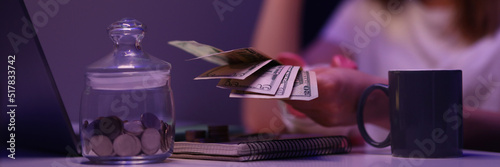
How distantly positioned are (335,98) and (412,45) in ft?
1.55

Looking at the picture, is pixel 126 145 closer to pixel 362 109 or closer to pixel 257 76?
pixel 257 76

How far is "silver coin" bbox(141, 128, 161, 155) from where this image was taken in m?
0.83

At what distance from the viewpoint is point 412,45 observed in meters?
1.46

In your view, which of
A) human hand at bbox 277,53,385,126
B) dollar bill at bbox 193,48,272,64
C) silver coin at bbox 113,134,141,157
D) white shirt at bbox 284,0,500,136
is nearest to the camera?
silver coin at bbox 113,134,141,157

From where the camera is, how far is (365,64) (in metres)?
1.56

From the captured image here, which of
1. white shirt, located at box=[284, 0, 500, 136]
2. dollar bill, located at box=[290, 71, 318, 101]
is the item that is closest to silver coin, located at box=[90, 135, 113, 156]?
dollar bill, located at box=[290, 71, 318, 101]

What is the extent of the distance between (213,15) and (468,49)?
63cm

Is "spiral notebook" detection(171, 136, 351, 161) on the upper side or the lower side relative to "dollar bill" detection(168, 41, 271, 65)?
lower

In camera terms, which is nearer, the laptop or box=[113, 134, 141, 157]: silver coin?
box=[113, 134, 141, 157]: silver coin

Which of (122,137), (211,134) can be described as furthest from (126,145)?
(211,134)

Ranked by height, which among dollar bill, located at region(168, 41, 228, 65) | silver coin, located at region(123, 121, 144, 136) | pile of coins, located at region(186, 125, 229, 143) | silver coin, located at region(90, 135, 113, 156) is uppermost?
dollar bill, located at region(168, 41, 228, 65)

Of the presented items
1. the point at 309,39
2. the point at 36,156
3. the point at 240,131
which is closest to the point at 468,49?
the point at 309,39

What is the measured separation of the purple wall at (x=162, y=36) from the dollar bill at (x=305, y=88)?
1.32 feet

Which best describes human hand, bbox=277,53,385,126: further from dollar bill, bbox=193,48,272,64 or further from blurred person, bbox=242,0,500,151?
dollar bill, bbox=193,48,272,64
